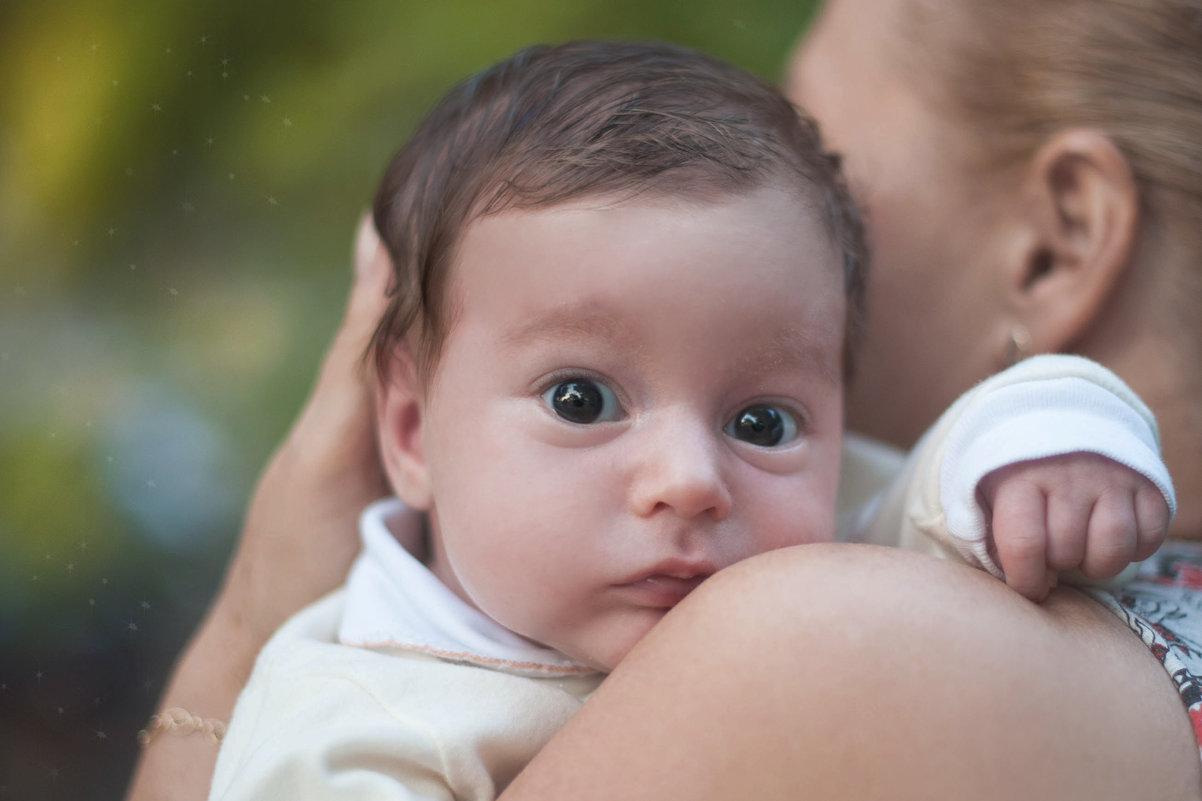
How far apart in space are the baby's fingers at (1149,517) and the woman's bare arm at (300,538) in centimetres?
90

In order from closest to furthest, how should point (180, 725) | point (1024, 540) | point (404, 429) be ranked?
point (1024, 540), point (404, 429), point (180, 725)

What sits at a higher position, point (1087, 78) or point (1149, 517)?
point (1087, 78)

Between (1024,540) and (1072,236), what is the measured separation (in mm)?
678

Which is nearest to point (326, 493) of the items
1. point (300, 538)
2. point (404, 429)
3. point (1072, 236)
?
point (300, 538)

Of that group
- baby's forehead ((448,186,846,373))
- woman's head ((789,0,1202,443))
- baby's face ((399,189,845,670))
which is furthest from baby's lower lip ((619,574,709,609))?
woman's head ((789,0,1202,443))

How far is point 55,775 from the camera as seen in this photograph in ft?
4.71

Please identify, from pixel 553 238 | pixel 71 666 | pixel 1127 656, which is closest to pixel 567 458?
pixel 553 238

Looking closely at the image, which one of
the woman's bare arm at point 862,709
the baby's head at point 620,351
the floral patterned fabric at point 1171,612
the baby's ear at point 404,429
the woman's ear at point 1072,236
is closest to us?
the woman's bare arm at point 862,709

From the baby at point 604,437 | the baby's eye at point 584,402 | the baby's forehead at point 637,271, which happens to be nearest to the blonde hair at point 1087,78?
the baby at point 604,437

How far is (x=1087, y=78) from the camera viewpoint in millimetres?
1418

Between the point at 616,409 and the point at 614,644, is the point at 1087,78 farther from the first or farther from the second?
the point at 614,644

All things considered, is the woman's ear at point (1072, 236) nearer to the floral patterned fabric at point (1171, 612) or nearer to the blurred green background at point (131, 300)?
the floral patterned fabric at point (1171, 612)

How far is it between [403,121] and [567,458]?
4.14 ft

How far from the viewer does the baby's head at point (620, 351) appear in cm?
100
